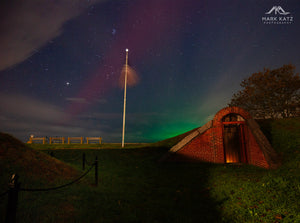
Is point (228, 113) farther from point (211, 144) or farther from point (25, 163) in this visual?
point (25, 163)

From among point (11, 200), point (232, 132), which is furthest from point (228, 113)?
point (11, 200)

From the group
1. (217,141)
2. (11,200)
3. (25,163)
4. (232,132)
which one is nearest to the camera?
(11,200)

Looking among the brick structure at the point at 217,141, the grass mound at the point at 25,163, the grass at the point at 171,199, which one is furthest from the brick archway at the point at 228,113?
the grass mound at the point at 25,163

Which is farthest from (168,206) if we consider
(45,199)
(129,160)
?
(129,160)

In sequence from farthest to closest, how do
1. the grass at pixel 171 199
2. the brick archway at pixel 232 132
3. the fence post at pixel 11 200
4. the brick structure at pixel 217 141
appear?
the brick archway at pixel 232 132, the brick structure at pixel 217 141, the grass at pixel 171 199, the fence post at pixel 11 200

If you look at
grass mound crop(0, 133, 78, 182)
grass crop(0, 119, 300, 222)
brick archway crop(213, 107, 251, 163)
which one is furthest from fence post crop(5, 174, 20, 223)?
brick archway crop(213, 107, 251, 163)

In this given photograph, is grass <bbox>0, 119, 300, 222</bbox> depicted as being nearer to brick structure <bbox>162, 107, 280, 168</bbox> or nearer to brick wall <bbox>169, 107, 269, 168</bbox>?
brick structure <bbox>162, 107, 280, 168</bbox>

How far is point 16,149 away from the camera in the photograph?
711 cm

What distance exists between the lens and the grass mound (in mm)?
6000

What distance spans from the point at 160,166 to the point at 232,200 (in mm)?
6301

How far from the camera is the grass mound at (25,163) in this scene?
6.00m

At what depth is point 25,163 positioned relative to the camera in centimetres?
652

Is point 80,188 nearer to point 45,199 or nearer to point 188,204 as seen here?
Result: point 45,199

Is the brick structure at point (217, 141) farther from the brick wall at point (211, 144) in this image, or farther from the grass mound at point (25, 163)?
the grass mound at point (25, 163)
